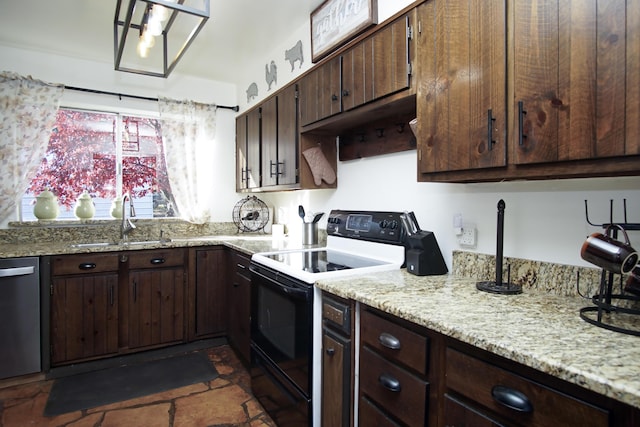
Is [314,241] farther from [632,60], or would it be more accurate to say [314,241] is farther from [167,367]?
[632,60]

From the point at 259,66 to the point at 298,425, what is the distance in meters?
3.04

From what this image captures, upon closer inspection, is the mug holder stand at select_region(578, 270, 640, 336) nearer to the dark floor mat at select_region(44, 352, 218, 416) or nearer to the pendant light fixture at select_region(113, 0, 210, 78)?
the pendant light fixture at select_region(113, 0, 210, 78)

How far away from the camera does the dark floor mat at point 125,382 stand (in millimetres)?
2314

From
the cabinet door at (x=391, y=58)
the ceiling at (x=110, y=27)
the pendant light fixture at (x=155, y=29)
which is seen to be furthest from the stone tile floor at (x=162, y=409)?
the ceiling at (x=110, y=27)

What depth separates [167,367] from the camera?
280 cm

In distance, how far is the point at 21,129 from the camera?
9.74 feet

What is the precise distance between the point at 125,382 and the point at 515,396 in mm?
2615

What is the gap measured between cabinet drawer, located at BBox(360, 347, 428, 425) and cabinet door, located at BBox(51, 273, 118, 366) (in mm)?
2260

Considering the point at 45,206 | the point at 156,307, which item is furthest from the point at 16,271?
the point at 156,307

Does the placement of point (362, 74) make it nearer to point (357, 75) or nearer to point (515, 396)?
point (357, 75)

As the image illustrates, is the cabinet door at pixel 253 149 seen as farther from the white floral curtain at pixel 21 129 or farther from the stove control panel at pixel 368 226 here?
the white floral curtain at pixel 21 129

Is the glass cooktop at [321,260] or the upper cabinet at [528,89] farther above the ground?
the upper cabinet at [528,89]

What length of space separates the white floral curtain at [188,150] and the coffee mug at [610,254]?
327 cm

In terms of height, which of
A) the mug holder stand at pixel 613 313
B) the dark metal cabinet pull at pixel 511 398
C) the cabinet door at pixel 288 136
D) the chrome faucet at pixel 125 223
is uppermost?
the cabinet door at pixel 288 136
